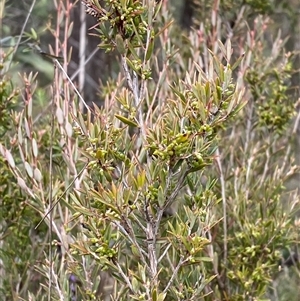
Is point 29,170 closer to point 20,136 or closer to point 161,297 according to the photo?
point 20,136

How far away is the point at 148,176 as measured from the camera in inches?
46.9

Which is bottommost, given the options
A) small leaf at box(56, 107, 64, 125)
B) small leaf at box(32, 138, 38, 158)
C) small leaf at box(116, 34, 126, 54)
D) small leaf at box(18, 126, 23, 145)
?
small leaf at box(32, 138, 38, 158)

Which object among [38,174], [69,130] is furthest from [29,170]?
[69,130]

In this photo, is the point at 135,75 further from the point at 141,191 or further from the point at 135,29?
the point at 141,191

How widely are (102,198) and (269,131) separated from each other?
1.00 metres

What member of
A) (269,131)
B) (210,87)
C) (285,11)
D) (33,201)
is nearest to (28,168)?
(33,201)

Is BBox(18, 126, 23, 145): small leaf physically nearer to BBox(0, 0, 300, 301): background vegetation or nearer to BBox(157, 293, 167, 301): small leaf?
BBox(0, 0, 300, 301): background vegetation

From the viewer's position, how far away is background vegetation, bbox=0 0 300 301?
1.17 metres

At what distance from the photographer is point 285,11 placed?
9.86ft

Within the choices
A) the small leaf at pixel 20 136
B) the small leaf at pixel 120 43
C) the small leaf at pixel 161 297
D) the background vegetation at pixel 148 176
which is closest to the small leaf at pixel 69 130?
the background vegetation at pixel 148 176

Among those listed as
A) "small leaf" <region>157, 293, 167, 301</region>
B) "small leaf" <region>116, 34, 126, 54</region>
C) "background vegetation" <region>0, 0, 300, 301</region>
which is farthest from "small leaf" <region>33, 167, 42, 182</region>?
"small leaf" <region>157, 293, 167, 301</region>

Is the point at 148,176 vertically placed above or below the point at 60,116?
above

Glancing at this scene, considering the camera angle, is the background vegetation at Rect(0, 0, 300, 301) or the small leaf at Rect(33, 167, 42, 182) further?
the small leaf at Rect(33, 167, 42, 182)

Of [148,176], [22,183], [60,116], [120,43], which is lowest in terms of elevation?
[22,183]
